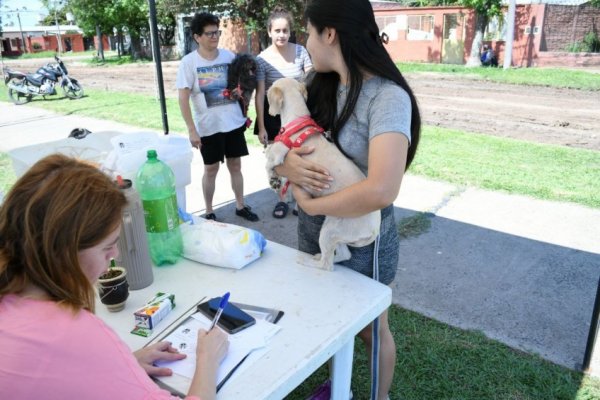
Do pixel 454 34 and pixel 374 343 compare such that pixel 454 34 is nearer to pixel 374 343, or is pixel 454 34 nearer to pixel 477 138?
pixel 477 138

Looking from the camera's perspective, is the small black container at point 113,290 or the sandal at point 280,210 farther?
the sandal at point 280,210

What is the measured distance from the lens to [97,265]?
1.13 meters

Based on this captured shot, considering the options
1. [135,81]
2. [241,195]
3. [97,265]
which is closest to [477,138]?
[241,195]

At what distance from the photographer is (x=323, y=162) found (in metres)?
1.71

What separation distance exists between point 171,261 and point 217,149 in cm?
264

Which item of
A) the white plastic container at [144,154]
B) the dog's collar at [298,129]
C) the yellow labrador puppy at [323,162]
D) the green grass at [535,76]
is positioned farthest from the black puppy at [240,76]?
the green grass at [535,76]

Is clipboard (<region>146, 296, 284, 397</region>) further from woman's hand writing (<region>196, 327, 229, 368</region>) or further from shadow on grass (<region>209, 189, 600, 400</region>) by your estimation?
shadow on grass (<region>209, 189, 600, 400</region>)

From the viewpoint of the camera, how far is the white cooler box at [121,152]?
2027 mm

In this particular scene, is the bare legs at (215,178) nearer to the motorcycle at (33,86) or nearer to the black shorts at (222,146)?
the black shorts at (222,146)

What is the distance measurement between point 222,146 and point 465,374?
2852mm

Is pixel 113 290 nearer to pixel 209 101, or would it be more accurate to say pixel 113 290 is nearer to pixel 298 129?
pixel 298 129

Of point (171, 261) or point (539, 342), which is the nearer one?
point (171, 261)

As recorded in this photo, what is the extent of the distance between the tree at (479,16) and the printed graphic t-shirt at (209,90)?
20.2 m

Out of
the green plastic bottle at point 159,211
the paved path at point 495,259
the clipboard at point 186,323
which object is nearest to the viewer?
the clipboard at point 186,323
